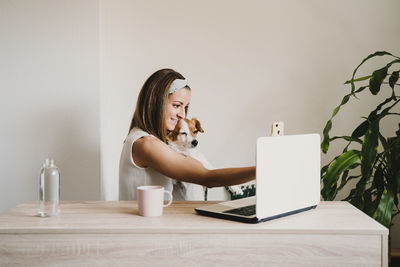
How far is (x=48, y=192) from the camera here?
1352mm

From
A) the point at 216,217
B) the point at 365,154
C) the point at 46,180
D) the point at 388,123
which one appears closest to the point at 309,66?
the point at 388,123

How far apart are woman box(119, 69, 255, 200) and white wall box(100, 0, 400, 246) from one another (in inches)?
27.4

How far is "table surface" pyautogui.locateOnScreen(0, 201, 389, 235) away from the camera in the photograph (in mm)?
1187

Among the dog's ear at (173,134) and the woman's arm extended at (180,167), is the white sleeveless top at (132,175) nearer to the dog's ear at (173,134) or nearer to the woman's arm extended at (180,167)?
the woman's arm extended at (180,167)

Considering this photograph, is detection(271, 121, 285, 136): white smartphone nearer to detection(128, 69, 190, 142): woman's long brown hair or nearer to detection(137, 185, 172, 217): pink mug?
detection(137, 185, 172, 217): pink mug

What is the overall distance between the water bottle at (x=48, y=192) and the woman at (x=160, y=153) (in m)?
0.47

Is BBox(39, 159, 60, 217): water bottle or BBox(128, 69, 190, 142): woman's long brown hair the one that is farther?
BBox(128, 69, 190, 142): woman's long brown hair

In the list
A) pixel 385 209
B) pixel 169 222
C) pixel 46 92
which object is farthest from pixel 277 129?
pixel 46 92

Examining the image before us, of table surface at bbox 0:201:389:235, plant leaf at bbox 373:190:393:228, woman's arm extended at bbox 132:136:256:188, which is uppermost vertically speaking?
woman's arm extended at bbox 132:136:256:188

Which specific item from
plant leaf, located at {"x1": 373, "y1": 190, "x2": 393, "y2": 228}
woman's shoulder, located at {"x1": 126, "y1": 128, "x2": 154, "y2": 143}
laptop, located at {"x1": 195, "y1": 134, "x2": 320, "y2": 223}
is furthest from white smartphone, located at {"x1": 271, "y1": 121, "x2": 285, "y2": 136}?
plant leaf, located at {"x1": 373, "y1": 190, "x2": 393, "y2": 228}

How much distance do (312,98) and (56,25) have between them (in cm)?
154

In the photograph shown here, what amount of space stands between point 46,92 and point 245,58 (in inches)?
46.7

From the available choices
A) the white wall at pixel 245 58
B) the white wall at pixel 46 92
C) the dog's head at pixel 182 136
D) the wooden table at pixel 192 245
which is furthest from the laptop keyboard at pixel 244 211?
the white wall at pixel 245 58

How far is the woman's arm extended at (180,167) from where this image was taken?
5.39 feet
